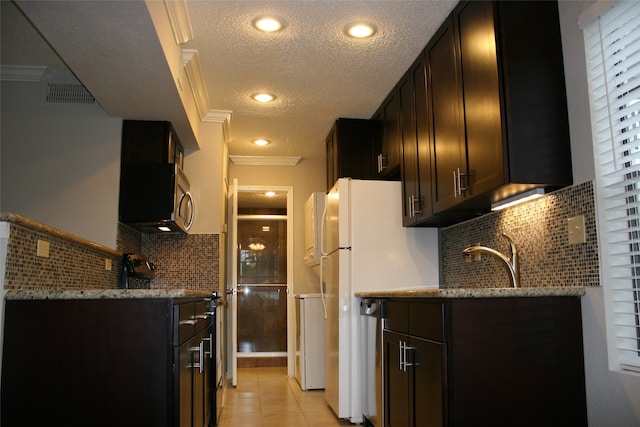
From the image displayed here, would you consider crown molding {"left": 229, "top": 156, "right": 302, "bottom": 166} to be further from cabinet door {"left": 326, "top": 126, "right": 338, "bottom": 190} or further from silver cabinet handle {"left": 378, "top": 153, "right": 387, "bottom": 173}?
silver cabinet handle {"left": 378, "top": 153, "right": 387, "bottom": 173}

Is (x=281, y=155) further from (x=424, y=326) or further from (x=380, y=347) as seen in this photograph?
(x=424, y=326)

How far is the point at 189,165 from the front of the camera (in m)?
4.56

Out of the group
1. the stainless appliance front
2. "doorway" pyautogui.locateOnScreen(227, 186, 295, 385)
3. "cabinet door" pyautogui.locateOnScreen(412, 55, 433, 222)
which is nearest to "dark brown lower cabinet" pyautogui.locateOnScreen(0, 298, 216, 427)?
the stainless appliance front

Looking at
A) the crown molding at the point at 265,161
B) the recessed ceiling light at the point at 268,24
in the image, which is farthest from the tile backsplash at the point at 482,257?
the crown molding at the point at 265,161

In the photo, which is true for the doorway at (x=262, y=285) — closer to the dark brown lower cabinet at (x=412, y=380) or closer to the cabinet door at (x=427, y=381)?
the dark brown lower cabinet at (x=412, y=380)

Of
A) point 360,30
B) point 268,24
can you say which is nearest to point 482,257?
point 360,30

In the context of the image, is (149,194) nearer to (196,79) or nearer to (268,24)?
(196,79)

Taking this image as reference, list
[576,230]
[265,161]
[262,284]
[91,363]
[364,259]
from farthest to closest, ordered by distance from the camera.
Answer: [262,284]
[265,161]
[364,259]
[576,230]
[91,363]

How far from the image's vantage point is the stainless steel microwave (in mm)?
3658

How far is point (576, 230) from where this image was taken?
2248 millimetres

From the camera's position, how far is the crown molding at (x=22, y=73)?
3.72 m

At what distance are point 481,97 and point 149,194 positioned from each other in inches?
87.4

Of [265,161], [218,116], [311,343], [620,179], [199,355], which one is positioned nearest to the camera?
[620,179]

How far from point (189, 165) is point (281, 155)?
1.56 metres
